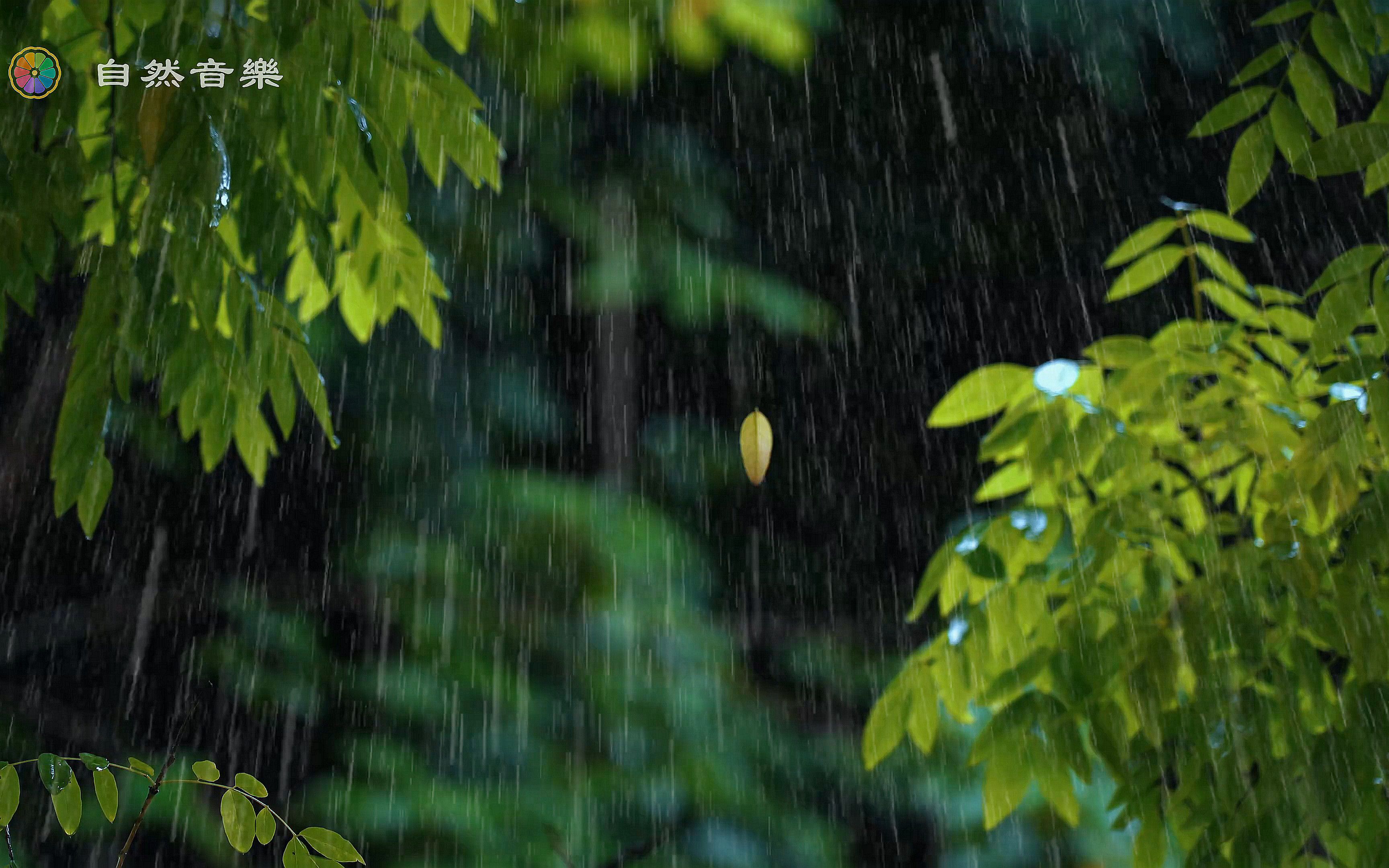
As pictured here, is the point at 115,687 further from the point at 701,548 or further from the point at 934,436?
the point at 934,436

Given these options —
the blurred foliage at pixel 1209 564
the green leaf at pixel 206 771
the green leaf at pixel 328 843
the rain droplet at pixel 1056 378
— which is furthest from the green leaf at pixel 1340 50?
the green leaf at pixel 206 771

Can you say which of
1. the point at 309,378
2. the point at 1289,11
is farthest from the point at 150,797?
the point at 1289,11

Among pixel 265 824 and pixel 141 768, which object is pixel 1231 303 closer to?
pixel 265 824

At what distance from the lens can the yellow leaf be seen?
2047 mm

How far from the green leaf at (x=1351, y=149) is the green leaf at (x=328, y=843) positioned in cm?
145

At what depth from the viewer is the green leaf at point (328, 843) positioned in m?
1.50

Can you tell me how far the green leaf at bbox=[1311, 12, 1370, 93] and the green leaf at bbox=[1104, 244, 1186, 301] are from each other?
0.33 metres

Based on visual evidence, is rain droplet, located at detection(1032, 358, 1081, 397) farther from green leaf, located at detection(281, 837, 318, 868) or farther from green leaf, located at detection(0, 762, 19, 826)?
green leaf, located at detection(0, 762, 19, 826)

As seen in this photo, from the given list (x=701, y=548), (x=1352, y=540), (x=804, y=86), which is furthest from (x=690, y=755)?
(x=804, y=86)

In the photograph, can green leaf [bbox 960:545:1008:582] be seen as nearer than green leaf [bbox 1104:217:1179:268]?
Yes

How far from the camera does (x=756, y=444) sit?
2.06 meters

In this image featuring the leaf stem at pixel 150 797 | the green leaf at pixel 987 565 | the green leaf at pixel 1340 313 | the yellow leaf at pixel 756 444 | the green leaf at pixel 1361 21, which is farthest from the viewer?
the yellow leaf at pixel 756 444

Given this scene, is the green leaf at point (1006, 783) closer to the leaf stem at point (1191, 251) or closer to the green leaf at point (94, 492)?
the leaf stem at point (1191, 251)

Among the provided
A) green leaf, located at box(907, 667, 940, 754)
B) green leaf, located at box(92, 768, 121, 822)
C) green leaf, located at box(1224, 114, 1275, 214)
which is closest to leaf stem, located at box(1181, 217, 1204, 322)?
green leaf, located at box(1224, 114, 1275, 214)
